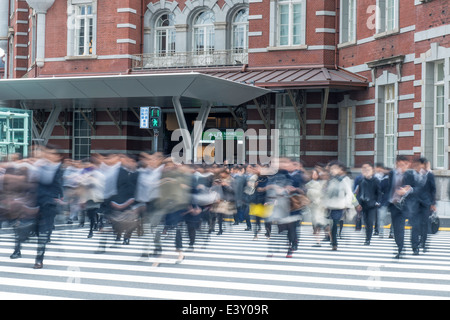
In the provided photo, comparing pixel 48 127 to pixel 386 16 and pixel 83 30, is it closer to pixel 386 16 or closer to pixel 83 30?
pixel 83 30

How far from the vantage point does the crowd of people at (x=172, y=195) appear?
1145 centimetres

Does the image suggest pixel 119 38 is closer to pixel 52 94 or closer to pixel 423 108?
pixel 52 94

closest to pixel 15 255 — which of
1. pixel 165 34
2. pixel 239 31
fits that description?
pixel 239 31

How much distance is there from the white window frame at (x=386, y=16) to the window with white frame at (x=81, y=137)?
583 inches

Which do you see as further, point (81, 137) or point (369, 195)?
point (81, 137)

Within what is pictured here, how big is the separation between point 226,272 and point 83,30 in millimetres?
23463

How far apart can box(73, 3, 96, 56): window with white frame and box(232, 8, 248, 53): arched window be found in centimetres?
644

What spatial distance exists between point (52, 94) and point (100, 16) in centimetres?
657

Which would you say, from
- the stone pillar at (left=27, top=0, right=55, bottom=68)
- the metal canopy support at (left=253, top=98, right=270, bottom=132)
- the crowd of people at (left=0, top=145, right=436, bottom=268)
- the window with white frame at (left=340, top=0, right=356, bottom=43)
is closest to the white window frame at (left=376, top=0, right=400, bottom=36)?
the window with white frame at (left=340, top=0, right=356, bottom=43)

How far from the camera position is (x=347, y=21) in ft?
89.1

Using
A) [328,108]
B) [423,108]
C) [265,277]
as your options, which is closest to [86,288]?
[265,277]

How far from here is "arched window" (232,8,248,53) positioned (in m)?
30.5

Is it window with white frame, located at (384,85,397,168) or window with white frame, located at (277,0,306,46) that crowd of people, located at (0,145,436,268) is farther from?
window with white frame, located at (277,0,306,46)

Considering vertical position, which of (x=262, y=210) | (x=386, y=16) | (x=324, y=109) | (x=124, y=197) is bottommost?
(x=262, y=210)
